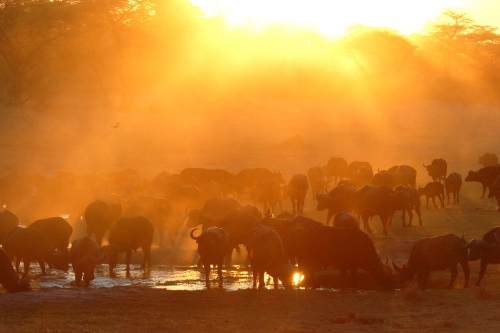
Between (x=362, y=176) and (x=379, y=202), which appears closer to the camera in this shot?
(x=379, y=202)

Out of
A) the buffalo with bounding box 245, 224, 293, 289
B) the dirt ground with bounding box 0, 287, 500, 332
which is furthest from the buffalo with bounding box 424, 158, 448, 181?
the dirt ground with bounding box 0, 287, 500, 332

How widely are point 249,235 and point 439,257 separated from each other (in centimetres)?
386

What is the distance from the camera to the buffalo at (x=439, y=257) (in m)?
18.1

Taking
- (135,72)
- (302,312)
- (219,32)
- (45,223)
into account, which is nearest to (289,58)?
(219,32)

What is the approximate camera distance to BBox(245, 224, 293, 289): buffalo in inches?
720

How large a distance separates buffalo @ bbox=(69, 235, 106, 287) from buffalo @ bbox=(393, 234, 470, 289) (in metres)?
6.50

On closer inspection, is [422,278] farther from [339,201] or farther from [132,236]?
[339,201]

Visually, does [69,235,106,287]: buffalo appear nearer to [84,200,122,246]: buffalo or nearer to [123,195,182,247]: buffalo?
[84,200,122,246]: buffalo

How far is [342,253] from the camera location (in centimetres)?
1897

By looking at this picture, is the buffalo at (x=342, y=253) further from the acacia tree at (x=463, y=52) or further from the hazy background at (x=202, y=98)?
the acacia tree at (x=463, y=52)

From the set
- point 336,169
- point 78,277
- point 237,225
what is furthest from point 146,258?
point 336,169

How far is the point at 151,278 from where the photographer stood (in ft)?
67.5

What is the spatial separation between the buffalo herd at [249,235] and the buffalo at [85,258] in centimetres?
2

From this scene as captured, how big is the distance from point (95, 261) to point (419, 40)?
240 feet
